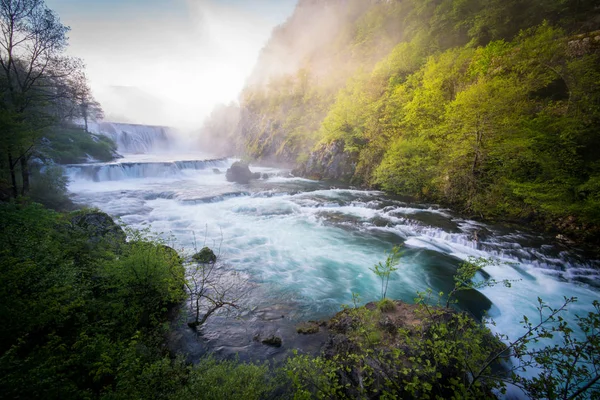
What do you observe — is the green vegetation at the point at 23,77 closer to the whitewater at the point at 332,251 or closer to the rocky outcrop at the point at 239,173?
the whitewater at the point at 332,251

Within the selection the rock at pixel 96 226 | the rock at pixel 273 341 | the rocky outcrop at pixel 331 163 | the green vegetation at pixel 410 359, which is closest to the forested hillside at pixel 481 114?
the rocky outcrop at pixel 331 163

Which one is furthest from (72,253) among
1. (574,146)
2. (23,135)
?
(574,146)

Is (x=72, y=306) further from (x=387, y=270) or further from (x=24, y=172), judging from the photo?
(x=24, y=172)

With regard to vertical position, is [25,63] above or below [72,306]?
above

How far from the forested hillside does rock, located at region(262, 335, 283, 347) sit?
12708 mm

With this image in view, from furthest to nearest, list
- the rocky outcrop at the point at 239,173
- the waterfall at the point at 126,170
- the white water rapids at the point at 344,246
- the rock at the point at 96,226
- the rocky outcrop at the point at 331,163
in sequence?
the rocky outcrop at the point at 239,173 < the rocky outcrop at the point at 331,163 < the waterfall at the point at 126,170 < the white water rapids at the point at 344,246 < the rock at the point at 96,226

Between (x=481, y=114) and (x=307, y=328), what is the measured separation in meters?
14.8

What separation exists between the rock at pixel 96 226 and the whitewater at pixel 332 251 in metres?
1.59

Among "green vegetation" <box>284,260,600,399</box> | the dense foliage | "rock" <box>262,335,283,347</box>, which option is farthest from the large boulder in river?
"green vegetation" <box>284,260,600,399</box>

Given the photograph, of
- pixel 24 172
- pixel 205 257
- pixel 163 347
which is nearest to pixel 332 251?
pixel 205 257

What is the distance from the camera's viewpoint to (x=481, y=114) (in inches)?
491

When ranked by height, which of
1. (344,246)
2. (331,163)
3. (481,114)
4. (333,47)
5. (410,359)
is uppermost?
(333,47)

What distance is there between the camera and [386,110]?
820 inches

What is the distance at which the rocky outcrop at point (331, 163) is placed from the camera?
24469 mm
